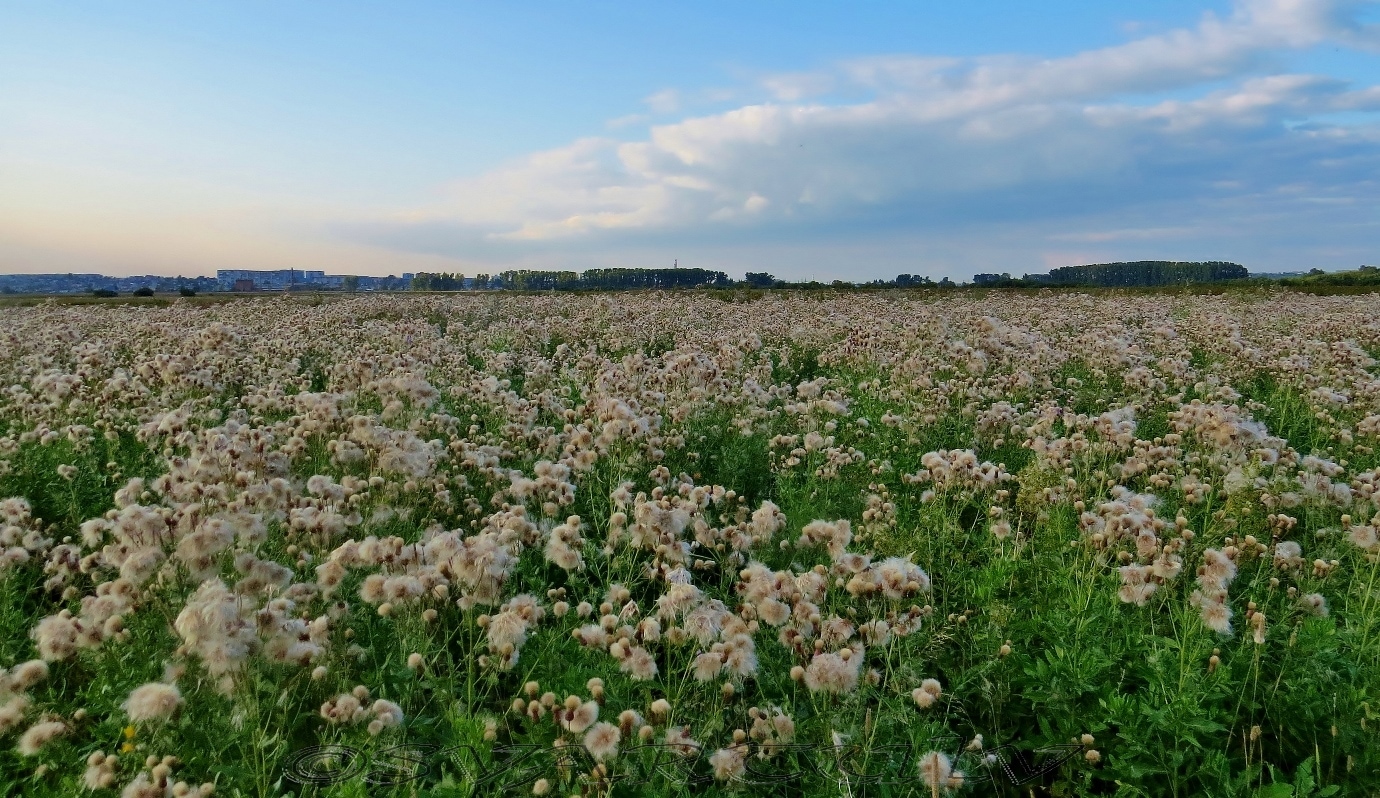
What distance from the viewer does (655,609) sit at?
366 centimetres

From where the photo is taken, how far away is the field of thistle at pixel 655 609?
2859 mm

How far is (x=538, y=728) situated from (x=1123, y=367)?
9.61 m

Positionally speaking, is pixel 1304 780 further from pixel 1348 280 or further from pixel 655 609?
pixel 1348 280

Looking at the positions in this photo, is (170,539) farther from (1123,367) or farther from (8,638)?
(1123,367)

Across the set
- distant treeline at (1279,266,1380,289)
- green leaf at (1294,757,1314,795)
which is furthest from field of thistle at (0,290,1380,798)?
distant treeline at (1279,266,1380,289)

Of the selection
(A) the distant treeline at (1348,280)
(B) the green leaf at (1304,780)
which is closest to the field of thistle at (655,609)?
(B) the green leaf at (1304,780)

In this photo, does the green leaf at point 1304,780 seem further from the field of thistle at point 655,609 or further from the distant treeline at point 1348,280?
the distant treeline at point 1348,280

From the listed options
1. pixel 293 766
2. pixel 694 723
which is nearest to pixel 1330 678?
pixel 694 723

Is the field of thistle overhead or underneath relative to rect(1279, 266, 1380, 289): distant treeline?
underneath

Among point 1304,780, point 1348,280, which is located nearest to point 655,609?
point 1304,780

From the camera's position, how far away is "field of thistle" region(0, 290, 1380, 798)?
286 cm

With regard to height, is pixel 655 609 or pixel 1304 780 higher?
pixel 655 609

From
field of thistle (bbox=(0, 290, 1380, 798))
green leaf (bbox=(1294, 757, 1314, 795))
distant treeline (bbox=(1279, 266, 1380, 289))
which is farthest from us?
distant treeline (bbox=(1279, 266, 1380, 289))

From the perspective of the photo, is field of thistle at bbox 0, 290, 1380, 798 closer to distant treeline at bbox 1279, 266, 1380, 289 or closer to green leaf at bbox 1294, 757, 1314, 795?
green leaf at bbox 1294, 757, 1314, 795
